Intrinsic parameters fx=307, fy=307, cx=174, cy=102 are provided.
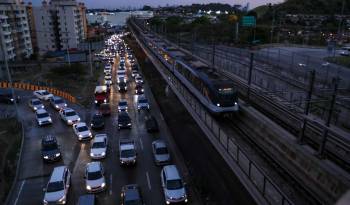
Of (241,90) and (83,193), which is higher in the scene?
(241,90)

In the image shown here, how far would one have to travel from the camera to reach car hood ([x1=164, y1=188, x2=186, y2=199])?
56.3 feet

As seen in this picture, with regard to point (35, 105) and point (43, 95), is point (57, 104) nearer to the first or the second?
point (35, 105)

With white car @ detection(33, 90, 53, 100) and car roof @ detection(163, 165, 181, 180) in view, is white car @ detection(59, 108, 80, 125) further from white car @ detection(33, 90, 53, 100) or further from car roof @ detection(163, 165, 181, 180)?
car roof @ detection(163, 165, 181, 180)

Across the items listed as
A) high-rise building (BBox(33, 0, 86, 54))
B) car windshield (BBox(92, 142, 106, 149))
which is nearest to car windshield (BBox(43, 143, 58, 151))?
car windshield (BBox(92, 142, 106, 149))

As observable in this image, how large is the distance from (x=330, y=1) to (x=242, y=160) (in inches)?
2973

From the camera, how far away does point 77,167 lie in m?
22.1

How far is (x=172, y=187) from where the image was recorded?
1769 cm

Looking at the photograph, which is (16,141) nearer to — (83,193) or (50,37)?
(83,193)

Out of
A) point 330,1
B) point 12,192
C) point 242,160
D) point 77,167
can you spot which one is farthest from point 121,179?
point 330,1

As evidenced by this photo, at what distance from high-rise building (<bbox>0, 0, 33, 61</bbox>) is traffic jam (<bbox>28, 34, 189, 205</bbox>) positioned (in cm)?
3925

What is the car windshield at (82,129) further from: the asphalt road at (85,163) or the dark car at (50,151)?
the dark car at (50,151)

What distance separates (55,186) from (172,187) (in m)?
6.86

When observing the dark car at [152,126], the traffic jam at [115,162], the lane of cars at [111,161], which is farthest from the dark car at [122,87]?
the dark car at [152,126]

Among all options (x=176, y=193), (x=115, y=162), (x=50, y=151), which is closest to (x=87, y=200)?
(x=176, y=193)
